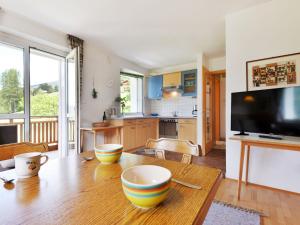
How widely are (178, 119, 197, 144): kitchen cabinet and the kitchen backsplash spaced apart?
689 millimetres

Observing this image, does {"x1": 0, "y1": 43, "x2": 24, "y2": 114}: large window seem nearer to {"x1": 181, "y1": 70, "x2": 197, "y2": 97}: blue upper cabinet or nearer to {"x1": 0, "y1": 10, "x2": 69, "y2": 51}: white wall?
{"x1": 0, "y1": 10, "x2": 69, "y2": 51}: white wall

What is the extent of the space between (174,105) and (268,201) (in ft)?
12.1

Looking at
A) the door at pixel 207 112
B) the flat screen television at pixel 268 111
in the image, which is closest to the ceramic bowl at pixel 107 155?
the flat screen television at pixel 268 111

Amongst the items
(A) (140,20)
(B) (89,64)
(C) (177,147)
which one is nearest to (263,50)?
(A) (140,20)

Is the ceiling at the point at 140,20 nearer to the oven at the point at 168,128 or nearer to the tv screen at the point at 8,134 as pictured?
the tv screen at the point at 8,134

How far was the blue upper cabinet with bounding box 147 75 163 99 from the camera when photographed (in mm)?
5043

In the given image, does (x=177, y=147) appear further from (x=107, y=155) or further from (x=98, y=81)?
(x=98, y=81)

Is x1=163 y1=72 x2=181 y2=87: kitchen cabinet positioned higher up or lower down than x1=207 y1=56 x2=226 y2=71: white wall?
lower down

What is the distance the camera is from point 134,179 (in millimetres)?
630

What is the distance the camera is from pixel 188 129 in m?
4.34

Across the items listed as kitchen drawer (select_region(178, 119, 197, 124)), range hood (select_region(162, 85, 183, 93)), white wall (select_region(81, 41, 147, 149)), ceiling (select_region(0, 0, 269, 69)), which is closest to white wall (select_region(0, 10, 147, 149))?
white wall (select_region(81, 41, 147, 149))

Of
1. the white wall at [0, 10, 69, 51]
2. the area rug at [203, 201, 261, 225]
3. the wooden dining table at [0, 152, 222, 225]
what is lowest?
the area rug at [203, 201, 261, 225]

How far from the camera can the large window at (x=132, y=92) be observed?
4.90 metres

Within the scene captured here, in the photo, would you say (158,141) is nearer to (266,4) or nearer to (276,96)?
(276,96)
